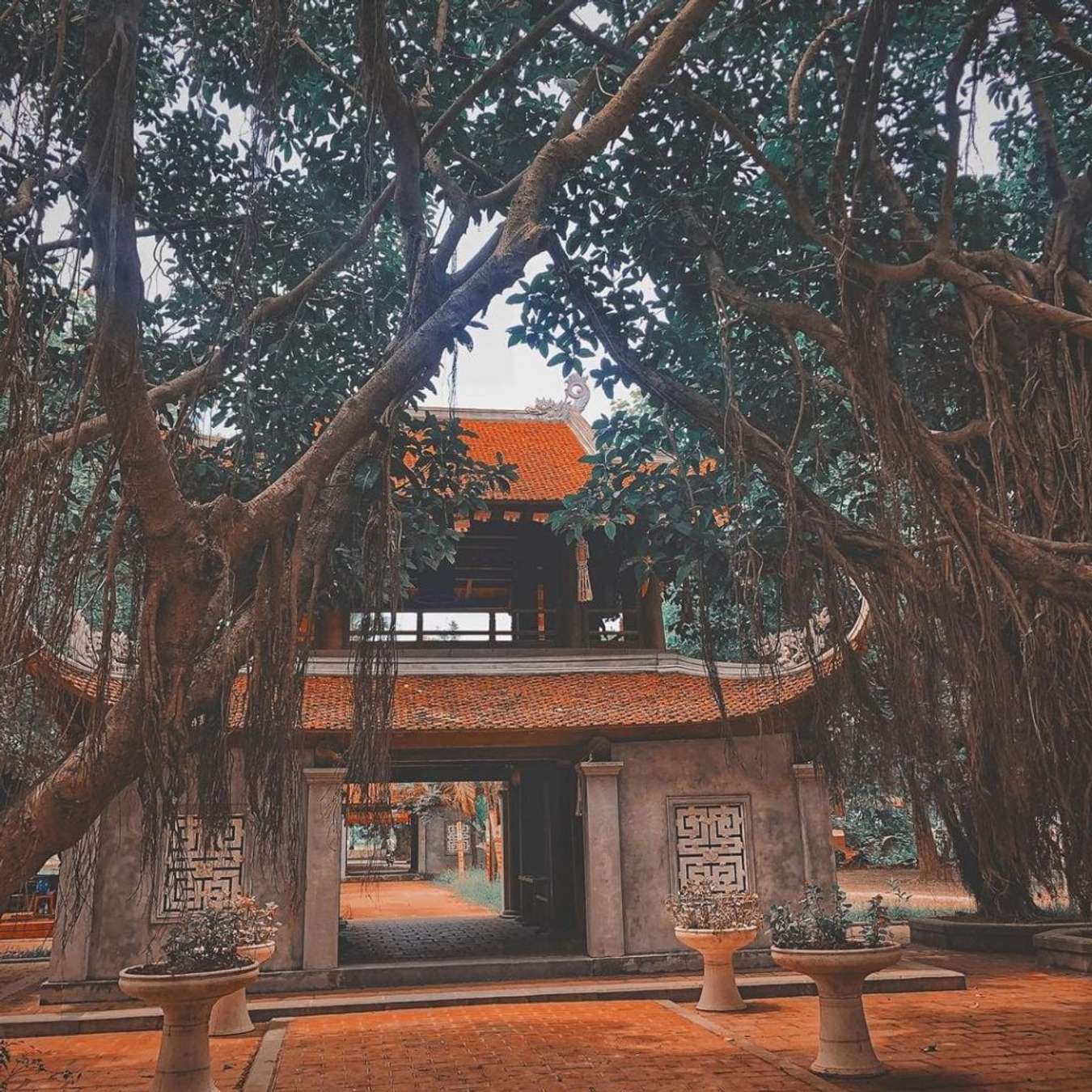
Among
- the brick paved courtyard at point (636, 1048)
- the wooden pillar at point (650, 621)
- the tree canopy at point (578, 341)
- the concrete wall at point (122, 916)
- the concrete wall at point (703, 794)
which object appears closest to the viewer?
the tree canopy at point (578, 341)

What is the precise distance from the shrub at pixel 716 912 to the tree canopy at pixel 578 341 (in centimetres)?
330

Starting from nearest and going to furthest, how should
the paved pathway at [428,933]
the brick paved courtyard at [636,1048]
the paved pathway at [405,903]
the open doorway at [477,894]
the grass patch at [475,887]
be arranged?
1. the brick paved courtyard at [636,1048]
2. the open doorway at [477,894]
3. the paved pathway at [428,933]
4. the paved pathway at [405,903]
5. the grass patch at [475,887]

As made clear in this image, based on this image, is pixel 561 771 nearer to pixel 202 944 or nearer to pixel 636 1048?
pixel 636 1048

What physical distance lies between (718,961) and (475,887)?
57.0ft

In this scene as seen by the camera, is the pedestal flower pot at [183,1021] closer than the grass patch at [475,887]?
Yes

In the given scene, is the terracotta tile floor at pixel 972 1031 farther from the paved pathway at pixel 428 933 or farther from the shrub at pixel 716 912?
the paved pathway at pixel 428 933

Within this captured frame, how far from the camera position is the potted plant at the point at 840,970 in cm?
634

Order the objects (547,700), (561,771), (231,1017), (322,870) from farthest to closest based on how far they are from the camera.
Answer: (561,771)
(547,700)
(322,870)
(231,1017)

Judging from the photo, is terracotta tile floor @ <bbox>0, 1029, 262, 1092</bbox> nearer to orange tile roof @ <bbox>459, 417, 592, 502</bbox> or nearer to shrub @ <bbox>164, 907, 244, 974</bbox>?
shrub @ <bbox>164, 907, 244, 974</bbox>

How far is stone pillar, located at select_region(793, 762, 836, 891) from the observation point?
11.0m

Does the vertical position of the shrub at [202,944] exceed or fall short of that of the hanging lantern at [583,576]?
it falls short

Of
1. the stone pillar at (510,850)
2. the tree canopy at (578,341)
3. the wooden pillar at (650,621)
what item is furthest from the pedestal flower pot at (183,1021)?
the stone pillar at (510,850)

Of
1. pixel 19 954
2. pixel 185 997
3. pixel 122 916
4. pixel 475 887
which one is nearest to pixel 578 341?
pixel 185 997

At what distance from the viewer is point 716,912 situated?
348 inches
